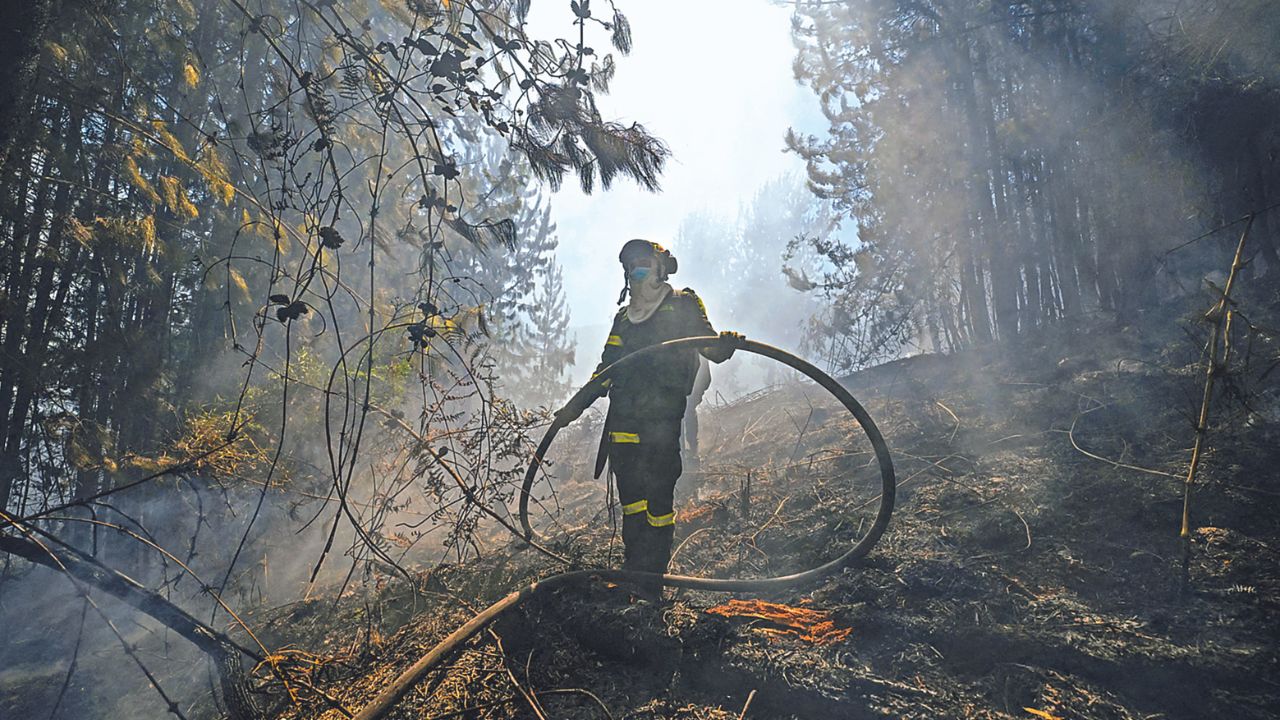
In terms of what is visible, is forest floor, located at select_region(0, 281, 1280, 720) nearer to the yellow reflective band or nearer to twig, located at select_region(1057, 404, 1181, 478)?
twig, located at select_region(1057, 404, 1181, 478)

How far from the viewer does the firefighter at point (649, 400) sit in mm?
3238

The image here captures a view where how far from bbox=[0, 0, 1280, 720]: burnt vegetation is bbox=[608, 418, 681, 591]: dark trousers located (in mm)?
189

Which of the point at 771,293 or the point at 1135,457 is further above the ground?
the point at 771,293

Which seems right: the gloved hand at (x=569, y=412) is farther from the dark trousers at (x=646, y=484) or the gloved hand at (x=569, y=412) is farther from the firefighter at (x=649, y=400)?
the dark trousers at (x=646, y=484)

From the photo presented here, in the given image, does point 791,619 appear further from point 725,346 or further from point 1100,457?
point 1100,457

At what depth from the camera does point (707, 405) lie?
40.0 feet

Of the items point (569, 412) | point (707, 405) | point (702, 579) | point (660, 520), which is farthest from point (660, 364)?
point (707, 405)

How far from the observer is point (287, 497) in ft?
28.7

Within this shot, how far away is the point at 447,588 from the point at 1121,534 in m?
3.90

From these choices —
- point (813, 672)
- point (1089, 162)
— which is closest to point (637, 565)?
point (813, 672)

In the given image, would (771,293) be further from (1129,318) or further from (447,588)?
(447,588)

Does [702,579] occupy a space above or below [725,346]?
below

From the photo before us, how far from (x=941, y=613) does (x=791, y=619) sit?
68cm

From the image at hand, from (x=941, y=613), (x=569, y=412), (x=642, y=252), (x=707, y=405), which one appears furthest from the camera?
(x=707, y=405)
